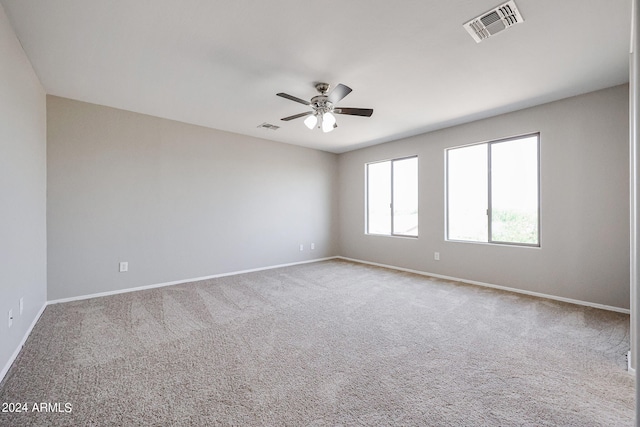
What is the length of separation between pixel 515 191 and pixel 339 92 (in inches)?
123

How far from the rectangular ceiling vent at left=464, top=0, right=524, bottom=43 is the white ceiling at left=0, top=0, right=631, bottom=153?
0.19 ft

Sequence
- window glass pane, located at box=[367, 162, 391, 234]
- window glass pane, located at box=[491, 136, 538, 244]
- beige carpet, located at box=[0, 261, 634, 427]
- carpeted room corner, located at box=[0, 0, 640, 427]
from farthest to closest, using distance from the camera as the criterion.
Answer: window glass pane, located at box=[367, 162, 391, 234], window glass pane, located at box=[491, 136, 538, 244], carpeted room corner, located at box=[0, 0, 640, 427], beige carpet, located at box=[0, 261, 634, 427]

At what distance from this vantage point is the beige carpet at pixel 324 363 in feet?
5.24

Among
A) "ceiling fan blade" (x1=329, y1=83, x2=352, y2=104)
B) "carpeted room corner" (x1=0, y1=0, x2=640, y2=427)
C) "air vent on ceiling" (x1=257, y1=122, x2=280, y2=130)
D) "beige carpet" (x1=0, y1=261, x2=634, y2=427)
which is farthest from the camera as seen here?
"air vent on ceiling" (x1=257, y1=122, x2=280, y2=130)

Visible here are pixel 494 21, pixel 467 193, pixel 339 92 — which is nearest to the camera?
pixel 494 21

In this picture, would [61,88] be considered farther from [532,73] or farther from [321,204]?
[532,73]

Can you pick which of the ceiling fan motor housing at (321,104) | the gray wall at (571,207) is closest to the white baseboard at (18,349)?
the ceiling fan motor housing at (321,104)

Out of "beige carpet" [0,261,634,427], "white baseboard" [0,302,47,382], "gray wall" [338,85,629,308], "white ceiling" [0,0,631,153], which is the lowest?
"beige carpet" [0,261,634,427]

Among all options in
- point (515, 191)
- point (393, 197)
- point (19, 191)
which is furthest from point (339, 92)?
point (393, 197)

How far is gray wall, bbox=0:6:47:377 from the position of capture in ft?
6.50

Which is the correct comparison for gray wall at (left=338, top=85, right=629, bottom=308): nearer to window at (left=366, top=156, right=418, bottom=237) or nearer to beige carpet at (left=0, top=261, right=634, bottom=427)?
beige carpet at (left=0, top=261, right=634, bottom=427)

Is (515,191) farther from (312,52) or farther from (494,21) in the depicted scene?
(312,52)

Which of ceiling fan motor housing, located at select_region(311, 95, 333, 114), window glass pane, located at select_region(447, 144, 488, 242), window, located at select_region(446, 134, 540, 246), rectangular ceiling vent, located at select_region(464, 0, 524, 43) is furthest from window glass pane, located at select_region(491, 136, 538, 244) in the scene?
ceiling fan motor housing, located at select_region(311, 95, 333, 114)

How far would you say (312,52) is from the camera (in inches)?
97.9
